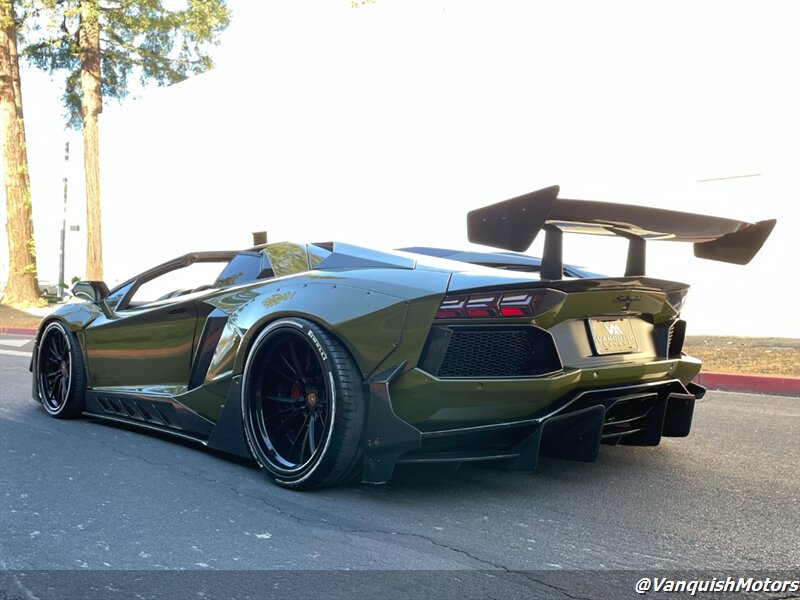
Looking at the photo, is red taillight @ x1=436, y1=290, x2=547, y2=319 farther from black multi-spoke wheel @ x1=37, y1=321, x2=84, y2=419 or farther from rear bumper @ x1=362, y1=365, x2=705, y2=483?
black multi-spoke wheel @ x1=37, y1=321, x2=84, y2=419

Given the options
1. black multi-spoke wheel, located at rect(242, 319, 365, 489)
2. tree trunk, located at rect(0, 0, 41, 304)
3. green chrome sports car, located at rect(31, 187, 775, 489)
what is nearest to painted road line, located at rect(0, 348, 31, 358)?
green chrome sports car, located at rect(31, 187, 775, 489)

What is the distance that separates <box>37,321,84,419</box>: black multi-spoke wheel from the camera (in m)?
5.56

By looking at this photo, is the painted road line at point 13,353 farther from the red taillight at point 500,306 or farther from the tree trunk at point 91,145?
the tree trunk at point 91,145

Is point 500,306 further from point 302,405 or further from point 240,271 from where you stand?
point 240,271

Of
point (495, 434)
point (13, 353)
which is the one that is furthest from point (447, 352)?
point (13, 353)

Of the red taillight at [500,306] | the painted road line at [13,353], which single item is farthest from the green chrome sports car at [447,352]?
the painted road line at [13,353]

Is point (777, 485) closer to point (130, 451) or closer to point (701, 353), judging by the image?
point (130, 451)

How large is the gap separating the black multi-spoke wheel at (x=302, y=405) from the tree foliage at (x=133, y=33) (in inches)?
809

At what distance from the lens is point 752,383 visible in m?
8.29

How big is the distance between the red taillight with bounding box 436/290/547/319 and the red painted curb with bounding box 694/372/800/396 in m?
5.40

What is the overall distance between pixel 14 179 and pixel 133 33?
508 cm

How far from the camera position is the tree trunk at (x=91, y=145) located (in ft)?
74.4

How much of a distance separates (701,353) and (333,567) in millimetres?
8151

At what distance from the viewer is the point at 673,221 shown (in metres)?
3.74
